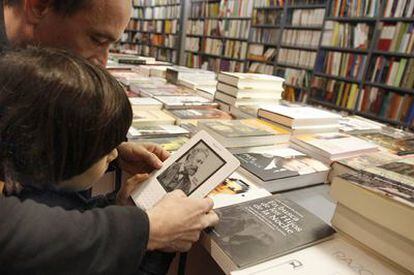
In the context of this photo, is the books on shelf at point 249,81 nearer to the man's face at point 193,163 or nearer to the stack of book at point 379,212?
the man's face at point 193,163

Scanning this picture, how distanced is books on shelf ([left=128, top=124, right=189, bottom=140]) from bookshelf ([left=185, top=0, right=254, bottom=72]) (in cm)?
328

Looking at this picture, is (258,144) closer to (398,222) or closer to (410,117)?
(398,222)

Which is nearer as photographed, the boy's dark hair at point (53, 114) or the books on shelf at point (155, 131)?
the boy's dark hair at point (53, 114)

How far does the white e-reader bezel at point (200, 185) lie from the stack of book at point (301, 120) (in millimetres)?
446

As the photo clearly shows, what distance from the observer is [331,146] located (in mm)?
1013

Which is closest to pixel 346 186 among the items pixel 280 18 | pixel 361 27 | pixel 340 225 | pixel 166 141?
pixel 340 225

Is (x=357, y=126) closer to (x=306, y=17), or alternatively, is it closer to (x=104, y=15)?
(x=104, y=15)

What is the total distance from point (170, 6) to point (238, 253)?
5.50m

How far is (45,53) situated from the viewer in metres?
0.53

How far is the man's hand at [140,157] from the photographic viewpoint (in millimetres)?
811

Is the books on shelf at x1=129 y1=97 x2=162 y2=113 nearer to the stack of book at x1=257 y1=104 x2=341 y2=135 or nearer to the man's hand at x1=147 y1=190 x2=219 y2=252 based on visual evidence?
the stack of book at x1=257 y1=104 x2=341 y2=135

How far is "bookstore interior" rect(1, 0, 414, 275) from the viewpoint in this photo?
0.56 m

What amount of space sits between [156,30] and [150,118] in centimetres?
504

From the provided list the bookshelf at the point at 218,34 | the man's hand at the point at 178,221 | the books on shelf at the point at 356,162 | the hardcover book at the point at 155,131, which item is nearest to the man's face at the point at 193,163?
the man's hand at the point at 178,221
